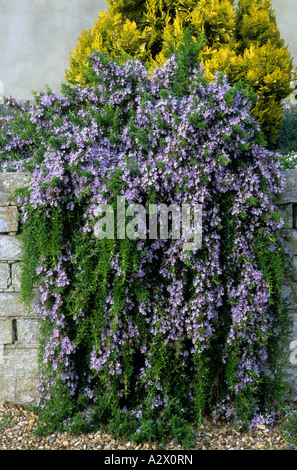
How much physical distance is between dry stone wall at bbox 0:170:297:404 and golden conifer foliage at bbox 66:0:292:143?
1.32m

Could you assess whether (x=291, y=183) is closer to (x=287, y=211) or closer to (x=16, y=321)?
(x=287, y=211)

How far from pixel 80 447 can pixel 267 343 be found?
1.26 metres

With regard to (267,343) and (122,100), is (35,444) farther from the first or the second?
(122,100)

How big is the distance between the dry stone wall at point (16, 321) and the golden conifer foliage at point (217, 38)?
4.34 ft

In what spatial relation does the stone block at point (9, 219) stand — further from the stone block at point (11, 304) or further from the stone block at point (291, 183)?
the stone block at point (291, 183)

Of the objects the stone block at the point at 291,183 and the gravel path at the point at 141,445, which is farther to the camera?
the stone block at the point at 291,183

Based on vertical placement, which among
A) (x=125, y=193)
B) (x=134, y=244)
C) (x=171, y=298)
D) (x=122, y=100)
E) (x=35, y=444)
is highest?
(x=122, y=100)

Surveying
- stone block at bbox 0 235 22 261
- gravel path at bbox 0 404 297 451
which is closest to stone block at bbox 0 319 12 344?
stone block at bbox 0 235 22 261

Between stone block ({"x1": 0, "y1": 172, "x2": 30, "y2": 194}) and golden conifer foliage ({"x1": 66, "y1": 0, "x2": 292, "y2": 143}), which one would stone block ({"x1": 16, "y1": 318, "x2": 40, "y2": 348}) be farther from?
golden conifer foliage ({"x1": 66, "y1": 0, "x2": 292, "y2": 143})

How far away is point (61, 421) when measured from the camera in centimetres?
264

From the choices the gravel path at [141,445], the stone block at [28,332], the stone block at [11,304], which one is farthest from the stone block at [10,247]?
the gravel path at [141,445]

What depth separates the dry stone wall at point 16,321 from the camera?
278cm
